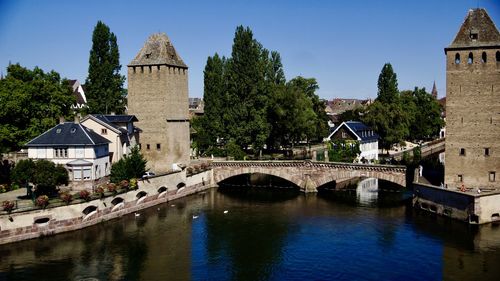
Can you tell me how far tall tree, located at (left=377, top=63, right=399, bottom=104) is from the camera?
97.4 m

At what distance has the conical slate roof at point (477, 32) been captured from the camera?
4666cm

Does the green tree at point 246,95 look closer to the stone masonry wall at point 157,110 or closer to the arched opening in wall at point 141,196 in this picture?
the stone masonry wall at point 157,110

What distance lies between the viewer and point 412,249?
124 ft

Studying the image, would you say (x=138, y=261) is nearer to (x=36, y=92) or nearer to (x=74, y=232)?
(x=74, y=232)

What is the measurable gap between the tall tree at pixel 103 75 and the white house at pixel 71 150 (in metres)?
23.4

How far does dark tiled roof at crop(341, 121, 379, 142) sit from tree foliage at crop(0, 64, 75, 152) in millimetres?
41533

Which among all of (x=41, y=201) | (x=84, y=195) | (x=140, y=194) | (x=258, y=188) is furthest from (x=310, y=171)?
(x=41, y=201)

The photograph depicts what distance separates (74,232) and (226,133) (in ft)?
109

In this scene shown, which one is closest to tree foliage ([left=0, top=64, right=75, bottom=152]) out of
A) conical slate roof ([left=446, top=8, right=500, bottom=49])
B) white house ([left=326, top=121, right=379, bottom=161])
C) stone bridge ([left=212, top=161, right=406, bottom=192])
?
stone bridge ([left=212, top=161, right=406, bottom=192])

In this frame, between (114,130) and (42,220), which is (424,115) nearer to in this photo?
(114,130)

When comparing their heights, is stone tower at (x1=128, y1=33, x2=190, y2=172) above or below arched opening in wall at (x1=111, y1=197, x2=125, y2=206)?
above

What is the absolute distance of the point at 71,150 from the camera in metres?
52.7

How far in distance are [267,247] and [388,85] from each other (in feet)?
217

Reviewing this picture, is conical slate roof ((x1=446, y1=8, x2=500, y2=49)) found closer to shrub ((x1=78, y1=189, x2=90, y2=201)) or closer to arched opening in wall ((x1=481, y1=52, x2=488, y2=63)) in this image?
arched opening in wall ((x1=481, y1=52, x2=488, y2=63))
